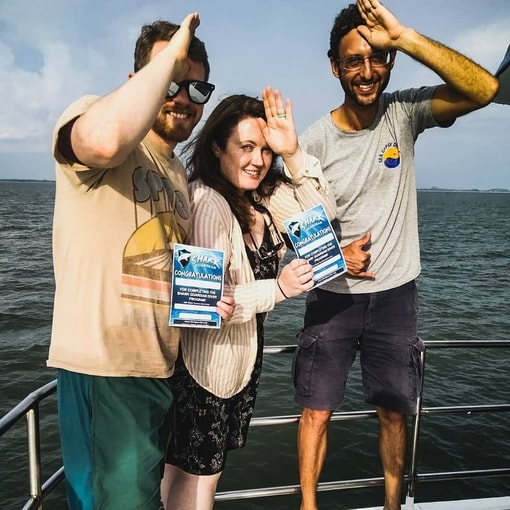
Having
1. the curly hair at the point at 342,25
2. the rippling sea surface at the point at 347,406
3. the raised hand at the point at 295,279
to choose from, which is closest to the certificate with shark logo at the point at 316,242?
the raised hand at the point at 295,279

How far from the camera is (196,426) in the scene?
2.02 meters

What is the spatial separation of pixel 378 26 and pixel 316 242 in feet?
3.55

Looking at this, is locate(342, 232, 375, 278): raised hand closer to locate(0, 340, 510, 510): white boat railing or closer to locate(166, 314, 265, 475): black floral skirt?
locate(0, 340, 510, 510): white boat railing

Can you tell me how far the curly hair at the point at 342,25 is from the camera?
243 centimetres

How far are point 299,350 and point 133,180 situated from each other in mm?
1456

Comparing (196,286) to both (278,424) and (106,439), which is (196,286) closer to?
(106,439)

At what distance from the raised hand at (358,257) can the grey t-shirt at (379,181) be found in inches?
2.7

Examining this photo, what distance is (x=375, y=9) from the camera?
2324 mm

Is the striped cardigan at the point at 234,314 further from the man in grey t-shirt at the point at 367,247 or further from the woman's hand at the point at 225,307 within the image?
the man in grey t-shirt at the point at 367,247

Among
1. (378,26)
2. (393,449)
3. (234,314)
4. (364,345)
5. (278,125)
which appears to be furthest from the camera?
(393,449)

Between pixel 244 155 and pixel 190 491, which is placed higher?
pixel 244 155

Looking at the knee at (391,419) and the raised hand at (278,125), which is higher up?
the raised hand at (278,125)

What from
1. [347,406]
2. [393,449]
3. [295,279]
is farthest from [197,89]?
[347,406]

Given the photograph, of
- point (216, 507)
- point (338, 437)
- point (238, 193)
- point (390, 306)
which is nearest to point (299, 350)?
point (390, 306)
